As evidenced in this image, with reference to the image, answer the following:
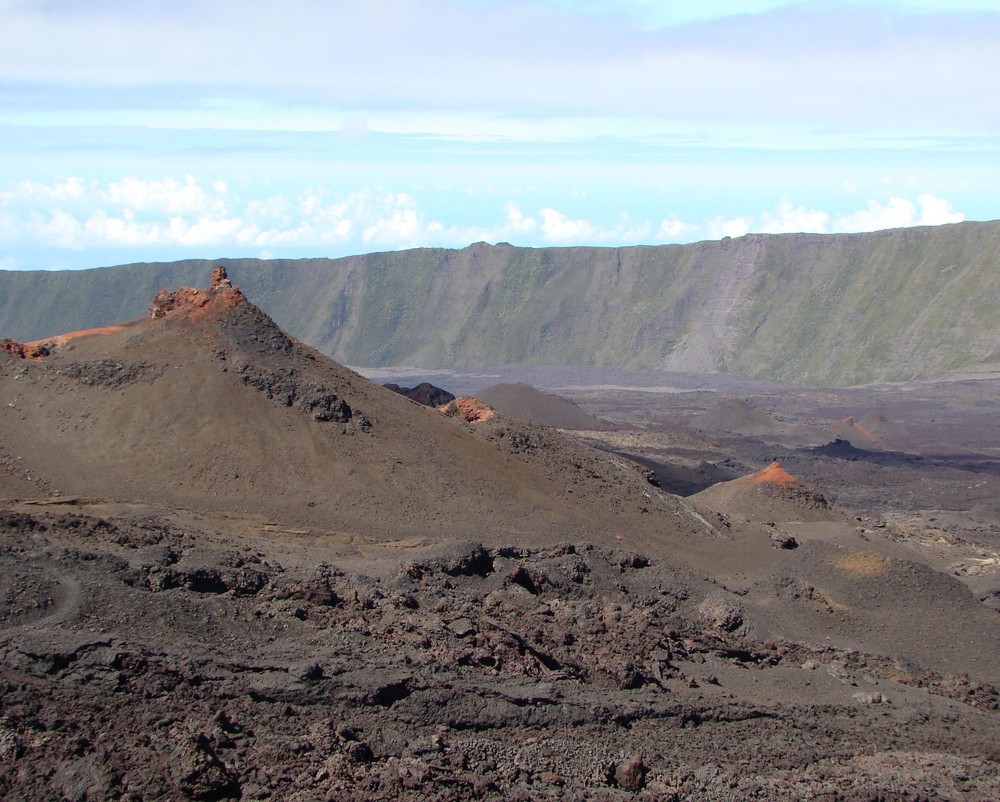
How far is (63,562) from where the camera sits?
55.9 ft

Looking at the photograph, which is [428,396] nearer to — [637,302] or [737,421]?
[737,421]

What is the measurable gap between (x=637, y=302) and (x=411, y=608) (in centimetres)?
10758

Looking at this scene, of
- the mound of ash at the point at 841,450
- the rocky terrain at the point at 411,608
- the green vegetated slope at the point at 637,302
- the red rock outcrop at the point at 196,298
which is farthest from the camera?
the green vegetated slope at the point at 637,302

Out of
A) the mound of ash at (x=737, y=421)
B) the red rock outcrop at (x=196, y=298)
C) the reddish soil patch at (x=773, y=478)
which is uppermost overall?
the red rock outcrop at (x=196, y=298)

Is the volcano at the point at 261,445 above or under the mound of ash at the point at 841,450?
above

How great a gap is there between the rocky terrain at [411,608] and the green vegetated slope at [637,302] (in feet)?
229

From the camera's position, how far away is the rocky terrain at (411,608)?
1269 centimetres

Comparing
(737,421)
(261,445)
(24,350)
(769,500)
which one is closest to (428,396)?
(769,500)

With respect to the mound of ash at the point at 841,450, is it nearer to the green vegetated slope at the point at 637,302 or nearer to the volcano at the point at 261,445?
the volcano at the point at 261,445

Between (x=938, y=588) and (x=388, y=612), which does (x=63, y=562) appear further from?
(x=938, y=588)

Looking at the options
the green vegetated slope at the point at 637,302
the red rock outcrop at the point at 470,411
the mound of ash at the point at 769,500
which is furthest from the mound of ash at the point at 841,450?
the green vegetated slope at the point at 637,302

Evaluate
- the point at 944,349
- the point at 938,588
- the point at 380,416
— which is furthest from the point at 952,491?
the point at 944,349

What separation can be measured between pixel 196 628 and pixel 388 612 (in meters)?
3.89

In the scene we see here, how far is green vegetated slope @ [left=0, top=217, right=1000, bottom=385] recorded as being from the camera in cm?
10594
